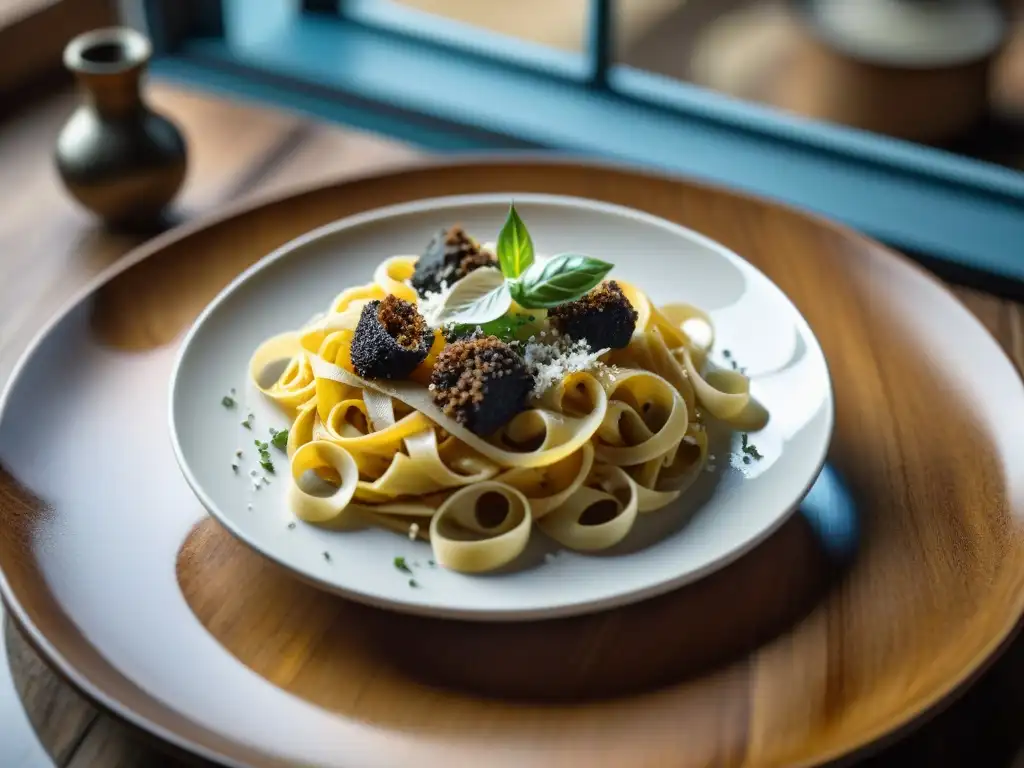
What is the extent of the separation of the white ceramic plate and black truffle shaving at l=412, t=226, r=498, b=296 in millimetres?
190

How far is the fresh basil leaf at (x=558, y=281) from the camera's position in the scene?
1.29 metres

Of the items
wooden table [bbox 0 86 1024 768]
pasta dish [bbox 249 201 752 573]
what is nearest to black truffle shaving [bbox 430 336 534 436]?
pasta dish [bbox 249 201 752 573]

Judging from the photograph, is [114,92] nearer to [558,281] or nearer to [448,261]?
[448,261]

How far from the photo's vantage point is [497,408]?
1.25 m

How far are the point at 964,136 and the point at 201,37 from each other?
1667mm

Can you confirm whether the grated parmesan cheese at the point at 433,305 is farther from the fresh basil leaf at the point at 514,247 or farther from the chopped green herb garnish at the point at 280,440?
the chopped green herb garnish at the point at 280,440

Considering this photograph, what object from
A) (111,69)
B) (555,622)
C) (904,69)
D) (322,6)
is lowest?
(904,69)

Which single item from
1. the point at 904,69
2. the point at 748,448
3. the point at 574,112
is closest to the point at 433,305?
the point at 748,448

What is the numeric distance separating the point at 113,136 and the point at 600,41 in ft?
3.12

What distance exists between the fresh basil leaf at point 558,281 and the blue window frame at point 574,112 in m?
0.95

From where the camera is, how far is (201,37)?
2.65 metres

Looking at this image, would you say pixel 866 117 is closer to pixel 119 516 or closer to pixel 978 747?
pixel 978 747

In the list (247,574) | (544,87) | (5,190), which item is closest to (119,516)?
(247,574)

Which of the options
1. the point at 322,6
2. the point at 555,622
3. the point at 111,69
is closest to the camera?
the point at 555,622
